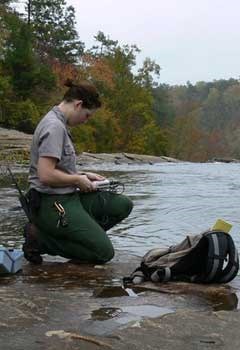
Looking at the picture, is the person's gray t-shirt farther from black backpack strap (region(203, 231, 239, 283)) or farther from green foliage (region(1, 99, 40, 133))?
green foliage (region(1, 99, 40, 133))

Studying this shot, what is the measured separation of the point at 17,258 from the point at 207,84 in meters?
148

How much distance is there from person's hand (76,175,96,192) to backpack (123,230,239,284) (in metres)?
0.79

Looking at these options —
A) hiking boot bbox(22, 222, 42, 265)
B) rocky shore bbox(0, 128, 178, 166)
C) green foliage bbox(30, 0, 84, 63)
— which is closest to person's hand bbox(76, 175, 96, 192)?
hiking boot bbox(22, 222, 42, 265)

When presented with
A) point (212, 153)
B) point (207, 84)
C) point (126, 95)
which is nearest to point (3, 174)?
point (126, 95)

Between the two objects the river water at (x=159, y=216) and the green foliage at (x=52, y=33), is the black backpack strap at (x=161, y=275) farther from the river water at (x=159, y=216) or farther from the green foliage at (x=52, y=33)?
the green foliage at (x=52, y=33)

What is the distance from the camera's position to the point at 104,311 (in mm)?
3676

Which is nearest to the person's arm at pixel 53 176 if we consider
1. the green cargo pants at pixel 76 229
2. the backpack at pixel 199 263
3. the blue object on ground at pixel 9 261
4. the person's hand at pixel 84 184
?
the person's hand at pixel 84 184

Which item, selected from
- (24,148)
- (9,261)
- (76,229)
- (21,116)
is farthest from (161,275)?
(21,116)

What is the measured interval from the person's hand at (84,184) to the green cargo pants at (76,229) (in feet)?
0.30

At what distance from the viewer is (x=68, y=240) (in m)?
5.01

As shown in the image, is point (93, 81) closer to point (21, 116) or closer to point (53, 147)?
point (21, 116)

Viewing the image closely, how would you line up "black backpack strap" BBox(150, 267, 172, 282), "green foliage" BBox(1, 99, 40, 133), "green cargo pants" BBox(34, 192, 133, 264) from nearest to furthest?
"black backpack strap" BBox(150, 267, 172, 282), "green cargo pants" BBox(34, 192, 133, 264), "green foliage" BBox(1, 99, 40, 133)

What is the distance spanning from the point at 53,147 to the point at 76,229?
25.9 inches

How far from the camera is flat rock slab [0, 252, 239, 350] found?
3.03 meters
